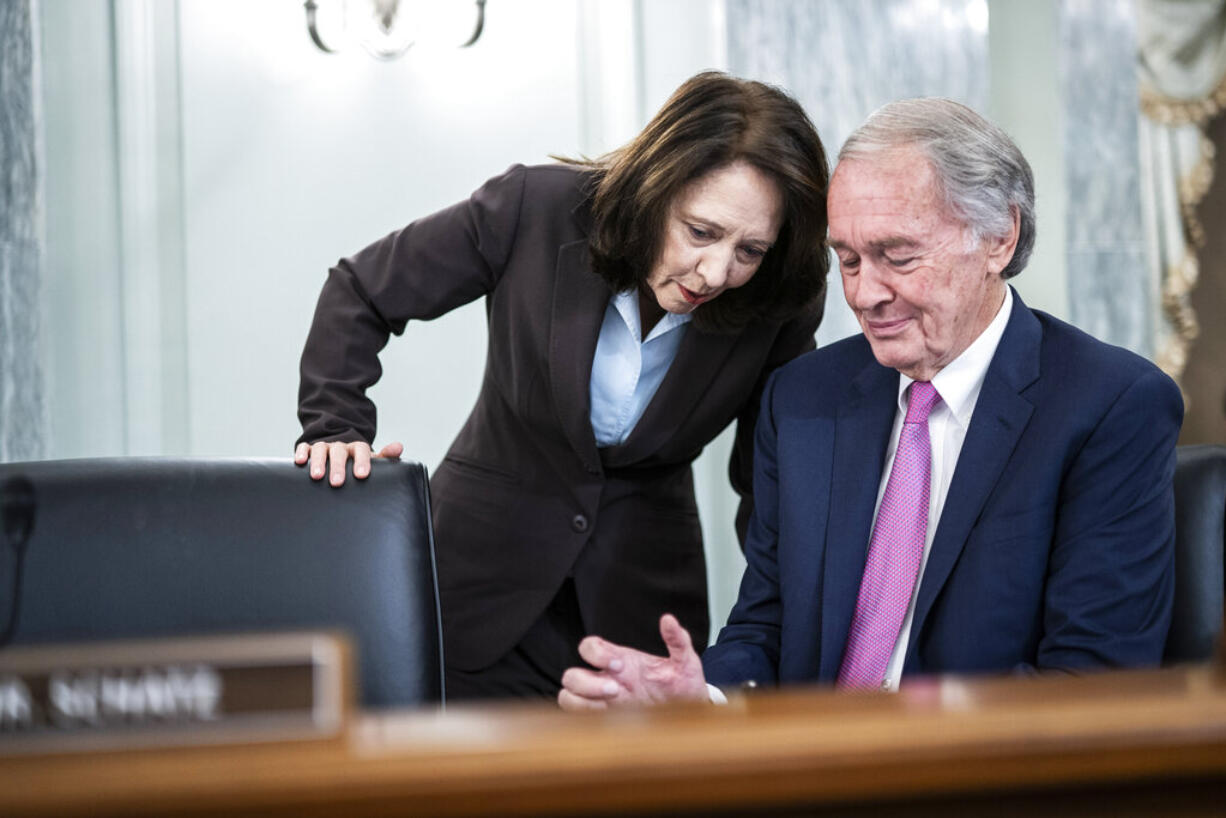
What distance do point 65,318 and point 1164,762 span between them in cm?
336

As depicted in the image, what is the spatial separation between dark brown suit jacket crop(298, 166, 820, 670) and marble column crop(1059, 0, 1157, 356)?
5.61ft

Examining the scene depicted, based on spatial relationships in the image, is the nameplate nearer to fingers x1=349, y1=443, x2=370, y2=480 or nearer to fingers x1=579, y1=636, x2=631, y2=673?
fingers x1=579, y1=636, x2=631, y2=673

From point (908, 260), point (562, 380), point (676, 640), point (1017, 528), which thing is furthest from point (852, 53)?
point (676, 640)

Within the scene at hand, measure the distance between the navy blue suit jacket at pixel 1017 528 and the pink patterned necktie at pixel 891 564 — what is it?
0.06 ft

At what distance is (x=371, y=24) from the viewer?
11.6 ft

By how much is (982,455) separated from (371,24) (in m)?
2.56

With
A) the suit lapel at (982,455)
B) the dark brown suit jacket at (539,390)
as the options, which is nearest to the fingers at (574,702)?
the suit lapel at (982,455)

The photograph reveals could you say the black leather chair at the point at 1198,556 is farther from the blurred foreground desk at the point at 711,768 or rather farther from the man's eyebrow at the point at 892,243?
the blurred foreground desk at the point at 711,768

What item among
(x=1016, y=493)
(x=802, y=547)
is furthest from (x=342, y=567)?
(x=1016, y=493)

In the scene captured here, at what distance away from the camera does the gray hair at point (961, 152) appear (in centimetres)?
157

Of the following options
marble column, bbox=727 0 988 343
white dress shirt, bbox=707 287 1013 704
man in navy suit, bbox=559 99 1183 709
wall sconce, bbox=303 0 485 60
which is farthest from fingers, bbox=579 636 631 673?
wall sconce, bbox=303 0 485 60

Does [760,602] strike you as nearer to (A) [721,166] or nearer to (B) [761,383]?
(B) [761,383]

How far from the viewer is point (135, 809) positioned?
59cm

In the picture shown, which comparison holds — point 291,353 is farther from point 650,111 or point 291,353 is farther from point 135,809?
point 135,809
